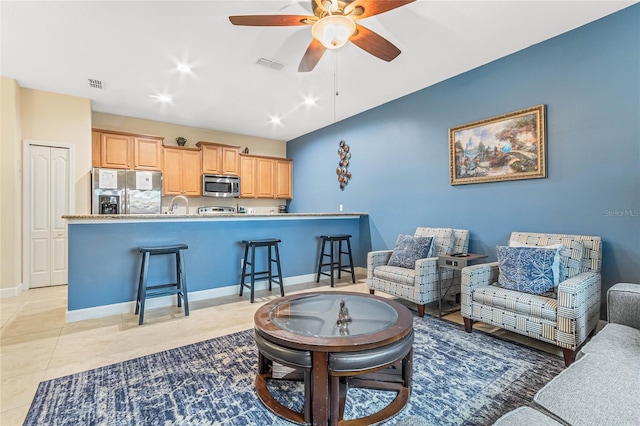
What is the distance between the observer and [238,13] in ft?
8.68

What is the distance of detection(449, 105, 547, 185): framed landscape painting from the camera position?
3.10m

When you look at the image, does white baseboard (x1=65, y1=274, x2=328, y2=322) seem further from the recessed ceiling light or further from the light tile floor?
the recessed ceiling light

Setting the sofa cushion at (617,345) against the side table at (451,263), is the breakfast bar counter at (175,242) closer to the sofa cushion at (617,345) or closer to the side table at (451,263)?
the side table at (451,263)

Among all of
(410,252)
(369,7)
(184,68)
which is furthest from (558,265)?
(184,68)

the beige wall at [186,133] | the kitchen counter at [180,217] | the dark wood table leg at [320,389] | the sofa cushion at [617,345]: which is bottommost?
the dark wood table leg at [320,389]

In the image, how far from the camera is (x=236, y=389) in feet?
6.11

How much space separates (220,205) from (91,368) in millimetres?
4617

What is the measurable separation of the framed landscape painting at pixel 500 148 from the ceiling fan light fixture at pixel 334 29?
2.15 meters

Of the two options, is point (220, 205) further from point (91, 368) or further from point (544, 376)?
point (544, 376)

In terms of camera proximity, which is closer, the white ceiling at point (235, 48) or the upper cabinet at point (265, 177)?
the white ceiling at point (235, 48)

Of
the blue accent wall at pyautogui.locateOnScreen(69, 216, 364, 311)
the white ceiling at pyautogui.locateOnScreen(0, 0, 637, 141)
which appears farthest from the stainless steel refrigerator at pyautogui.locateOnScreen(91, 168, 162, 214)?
the blue accent wall at pyautogui.locateOnScreen(69, 216, 364, 311)

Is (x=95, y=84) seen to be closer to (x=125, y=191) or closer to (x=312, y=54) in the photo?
(x=125, y=191)

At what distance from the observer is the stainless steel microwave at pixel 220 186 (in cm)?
602

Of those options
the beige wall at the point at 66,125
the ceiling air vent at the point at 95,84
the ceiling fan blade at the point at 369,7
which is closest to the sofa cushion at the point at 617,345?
the ceiling fan blade at the point at 369,7
